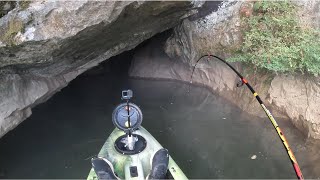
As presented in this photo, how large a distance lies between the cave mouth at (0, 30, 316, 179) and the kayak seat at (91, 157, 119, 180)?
5.70ft

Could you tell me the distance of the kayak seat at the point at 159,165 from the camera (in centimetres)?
488

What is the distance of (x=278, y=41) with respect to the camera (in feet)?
22.6

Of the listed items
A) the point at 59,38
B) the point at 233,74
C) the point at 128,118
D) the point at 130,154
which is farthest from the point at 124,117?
the point at 233,74

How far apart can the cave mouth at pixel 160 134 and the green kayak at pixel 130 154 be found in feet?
4.24

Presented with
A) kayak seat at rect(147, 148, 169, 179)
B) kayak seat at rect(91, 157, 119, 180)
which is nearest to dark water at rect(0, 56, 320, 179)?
kayak seat at rect(147, 148, 169, 179)

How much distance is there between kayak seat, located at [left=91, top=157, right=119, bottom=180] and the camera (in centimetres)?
480

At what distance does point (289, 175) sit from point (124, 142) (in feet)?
9.61

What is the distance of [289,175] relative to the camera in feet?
20.7

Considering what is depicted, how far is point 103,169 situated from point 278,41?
4088 mm

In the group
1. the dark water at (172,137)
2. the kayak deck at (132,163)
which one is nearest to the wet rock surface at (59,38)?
the dark water at (172,137)

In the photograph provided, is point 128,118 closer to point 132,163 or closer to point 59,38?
point 132,163

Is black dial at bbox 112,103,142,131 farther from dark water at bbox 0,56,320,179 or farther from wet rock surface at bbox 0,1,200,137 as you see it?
dark water at bbox 0,56,320,179

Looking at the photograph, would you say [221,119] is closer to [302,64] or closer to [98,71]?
[302,64]

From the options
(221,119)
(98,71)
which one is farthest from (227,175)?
(98,71)
